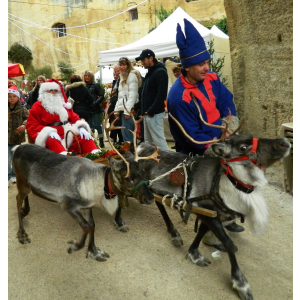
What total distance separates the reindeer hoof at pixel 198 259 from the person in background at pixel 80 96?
16.9 feet

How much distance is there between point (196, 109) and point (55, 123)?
8.74 feet

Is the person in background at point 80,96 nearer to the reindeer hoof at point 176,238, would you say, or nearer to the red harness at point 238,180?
the reindeer hoof at point 176,238

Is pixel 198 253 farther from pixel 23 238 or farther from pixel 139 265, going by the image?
pixel 23 238

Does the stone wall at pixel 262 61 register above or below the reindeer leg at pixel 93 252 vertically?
above

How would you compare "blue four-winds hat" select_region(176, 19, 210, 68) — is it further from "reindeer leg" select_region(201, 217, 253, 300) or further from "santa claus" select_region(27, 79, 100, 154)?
Answer: "santa claus" select_region(27, 79, 100, 154)

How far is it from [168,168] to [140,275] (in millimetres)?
1149

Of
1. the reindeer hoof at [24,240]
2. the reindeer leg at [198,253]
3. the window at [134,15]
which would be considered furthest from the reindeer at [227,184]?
the window at [134,15]

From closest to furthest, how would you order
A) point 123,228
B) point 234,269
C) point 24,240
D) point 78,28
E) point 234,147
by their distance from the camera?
point 234,147 < point 234,269 < point 24,240 < point 123,228 < point 78,28

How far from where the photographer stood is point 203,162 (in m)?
3.03

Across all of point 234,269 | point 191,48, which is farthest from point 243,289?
point 191,48

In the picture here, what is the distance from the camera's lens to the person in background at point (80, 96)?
7344 mm

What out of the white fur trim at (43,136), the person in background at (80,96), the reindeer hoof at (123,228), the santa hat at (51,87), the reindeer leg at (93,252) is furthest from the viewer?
the person in background at (80,96)

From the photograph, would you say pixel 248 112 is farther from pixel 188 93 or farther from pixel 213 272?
pixel 213 272

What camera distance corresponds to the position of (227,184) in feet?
8.93
